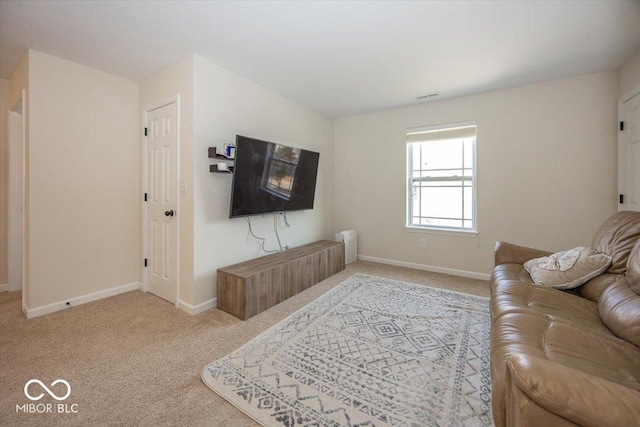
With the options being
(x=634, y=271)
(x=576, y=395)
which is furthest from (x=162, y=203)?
(x=634, y=271)

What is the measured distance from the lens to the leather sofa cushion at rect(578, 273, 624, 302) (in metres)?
1.71

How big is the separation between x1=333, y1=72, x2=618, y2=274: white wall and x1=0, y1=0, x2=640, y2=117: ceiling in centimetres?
33

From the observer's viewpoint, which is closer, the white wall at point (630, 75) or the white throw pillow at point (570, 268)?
the white throw pillow at point (570, 268)

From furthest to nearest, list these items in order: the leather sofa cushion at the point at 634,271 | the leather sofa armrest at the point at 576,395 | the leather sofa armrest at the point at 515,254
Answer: the leather sofa armrest at the point at 515,254, the leather sofa cushion at the point at 634,271, the leather sofa armrest at the point at 576,395

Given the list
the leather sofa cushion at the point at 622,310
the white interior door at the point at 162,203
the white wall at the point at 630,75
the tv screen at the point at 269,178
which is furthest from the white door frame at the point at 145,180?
the white wall at the point at 630,75

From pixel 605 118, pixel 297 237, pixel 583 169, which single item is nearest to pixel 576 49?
pixel 605 118

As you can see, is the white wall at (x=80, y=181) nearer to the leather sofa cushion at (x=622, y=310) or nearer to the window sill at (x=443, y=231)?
the window sill at (x=443, y=231)

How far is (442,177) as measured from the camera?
3814 mm

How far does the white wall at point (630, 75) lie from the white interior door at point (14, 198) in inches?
241

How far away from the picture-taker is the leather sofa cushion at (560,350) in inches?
40.5

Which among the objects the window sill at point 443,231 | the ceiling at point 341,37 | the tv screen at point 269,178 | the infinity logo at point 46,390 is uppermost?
the ceiling at point 341,37

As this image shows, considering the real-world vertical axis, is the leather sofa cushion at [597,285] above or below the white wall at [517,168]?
below

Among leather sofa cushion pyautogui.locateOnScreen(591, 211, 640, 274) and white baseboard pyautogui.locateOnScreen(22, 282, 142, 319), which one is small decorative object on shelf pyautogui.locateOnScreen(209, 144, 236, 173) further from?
leather sofa cushion pyautogui.locateOnScreen(591, 211, 640, 274)

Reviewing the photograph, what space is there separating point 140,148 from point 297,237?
216 cm
